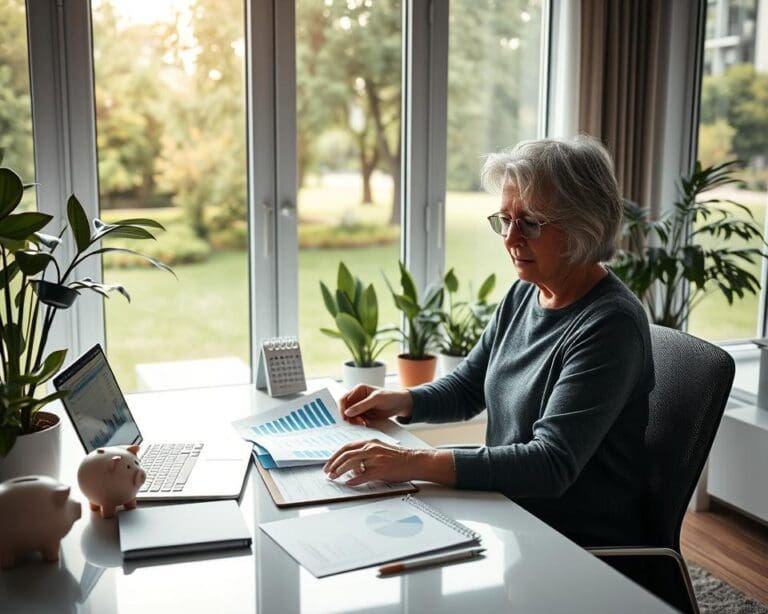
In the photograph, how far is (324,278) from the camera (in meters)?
3.40

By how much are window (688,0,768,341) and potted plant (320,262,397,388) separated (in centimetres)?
173

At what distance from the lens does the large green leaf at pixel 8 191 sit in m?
1.47

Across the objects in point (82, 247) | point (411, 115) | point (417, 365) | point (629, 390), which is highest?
point (411, 115)

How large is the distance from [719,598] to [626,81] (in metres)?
1.90

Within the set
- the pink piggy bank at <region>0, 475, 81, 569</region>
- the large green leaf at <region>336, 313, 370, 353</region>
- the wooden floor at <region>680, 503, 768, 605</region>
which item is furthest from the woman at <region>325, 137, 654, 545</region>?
the wooden floor at <region>680, 503, 768, 605</region>

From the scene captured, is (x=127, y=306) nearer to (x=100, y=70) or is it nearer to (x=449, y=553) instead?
(x=100, y=70)

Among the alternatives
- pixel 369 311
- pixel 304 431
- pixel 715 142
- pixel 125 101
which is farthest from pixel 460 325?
pixel 715 142

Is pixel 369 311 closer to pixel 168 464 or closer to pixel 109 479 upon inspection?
pixel 168 464

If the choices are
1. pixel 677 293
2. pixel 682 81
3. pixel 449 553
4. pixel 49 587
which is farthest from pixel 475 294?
pixel 49 587

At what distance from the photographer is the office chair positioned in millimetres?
1580

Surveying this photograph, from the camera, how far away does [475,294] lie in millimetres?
3502

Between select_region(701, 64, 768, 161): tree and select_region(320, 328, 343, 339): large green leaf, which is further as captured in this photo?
select_region(701, 64, 768, 161): tree

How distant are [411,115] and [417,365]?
3.06 ft

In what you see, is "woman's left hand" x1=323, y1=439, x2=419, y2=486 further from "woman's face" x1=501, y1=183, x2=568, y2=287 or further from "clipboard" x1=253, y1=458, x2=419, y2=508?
"woman's face" x1=501, y1=183, x2=568, y2=287
